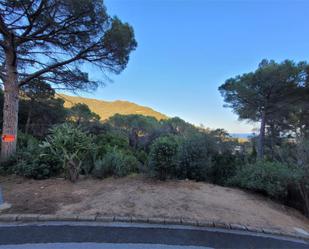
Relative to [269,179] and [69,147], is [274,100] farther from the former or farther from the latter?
[69,147]

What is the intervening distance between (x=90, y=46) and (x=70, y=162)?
12.4ft

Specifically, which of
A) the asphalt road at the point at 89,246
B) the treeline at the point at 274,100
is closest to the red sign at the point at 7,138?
the asphalt road at the point at 89,246

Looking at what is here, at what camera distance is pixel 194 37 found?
7492 millimetres

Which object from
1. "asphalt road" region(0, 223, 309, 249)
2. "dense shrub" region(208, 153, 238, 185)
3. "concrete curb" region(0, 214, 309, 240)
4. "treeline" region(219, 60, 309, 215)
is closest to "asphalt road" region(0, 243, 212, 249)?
"asphalt road" region(0, 223, 309, 249)

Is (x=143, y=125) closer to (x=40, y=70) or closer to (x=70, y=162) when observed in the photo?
(x=40, y=70)

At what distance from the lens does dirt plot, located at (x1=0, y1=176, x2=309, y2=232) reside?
2.98 m

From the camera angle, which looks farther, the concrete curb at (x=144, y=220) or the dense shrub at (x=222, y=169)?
the dense shrub at (x=222, y=169)

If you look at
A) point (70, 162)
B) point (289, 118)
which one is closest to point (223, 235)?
point (70, 162)

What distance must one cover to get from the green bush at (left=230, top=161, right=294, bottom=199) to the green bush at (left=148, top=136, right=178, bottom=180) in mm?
1817

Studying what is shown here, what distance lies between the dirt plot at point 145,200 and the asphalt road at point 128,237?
1.00 feet

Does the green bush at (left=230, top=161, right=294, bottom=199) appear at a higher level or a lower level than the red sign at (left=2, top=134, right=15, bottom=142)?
lower

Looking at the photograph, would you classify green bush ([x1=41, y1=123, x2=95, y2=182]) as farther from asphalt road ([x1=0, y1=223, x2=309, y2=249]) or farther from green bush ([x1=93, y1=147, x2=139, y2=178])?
asphalt road ([x1=0, y1=223, x2=309, y2=249])

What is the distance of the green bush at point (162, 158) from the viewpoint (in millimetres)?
4727

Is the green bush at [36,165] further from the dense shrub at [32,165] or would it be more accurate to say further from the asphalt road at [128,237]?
the asphalt road at [128,237]
